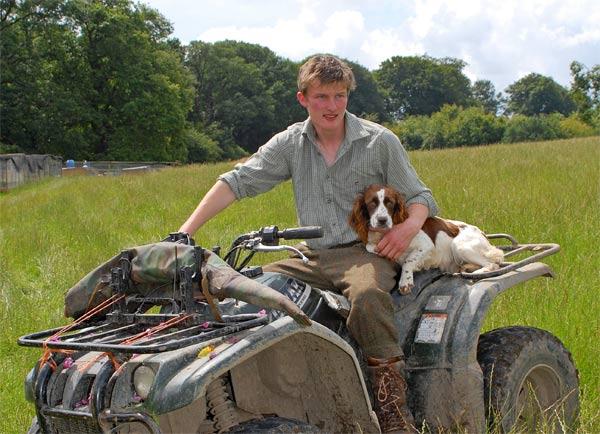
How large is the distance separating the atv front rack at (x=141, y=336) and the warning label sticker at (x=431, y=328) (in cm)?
115

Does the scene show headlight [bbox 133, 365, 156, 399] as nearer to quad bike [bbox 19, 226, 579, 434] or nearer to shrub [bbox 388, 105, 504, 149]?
quad bike [bbox 19, 226, 579, 434]

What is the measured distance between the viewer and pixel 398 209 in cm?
439

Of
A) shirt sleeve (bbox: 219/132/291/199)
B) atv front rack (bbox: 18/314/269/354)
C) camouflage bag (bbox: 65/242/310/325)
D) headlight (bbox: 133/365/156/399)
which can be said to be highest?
shirt sleeve (bbox: 219/132/291/199)

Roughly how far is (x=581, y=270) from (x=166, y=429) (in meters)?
5.10

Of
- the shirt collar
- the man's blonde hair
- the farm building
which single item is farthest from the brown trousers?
the farm building

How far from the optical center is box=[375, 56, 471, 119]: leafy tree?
385ft

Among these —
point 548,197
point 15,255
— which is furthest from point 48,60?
point 548,197

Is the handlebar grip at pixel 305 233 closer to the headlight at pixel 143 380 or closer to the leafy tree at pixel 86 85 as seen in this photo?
the headlight at pixel 143 380

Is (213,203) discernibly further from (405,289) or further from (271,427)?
(271,427)

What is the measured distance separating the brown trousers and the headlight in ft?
3.96

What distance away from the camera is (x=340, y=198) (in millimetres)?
4441

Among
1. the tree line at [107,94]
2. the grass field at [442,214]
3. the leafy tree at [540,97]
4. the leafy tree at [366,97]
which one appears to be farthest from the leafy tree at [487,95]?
the grass field at [442,214]

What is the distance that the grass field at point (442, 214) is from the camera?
6.02m

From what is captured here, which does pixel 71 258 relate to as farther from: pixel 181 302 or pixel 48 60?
pixel 48 60
